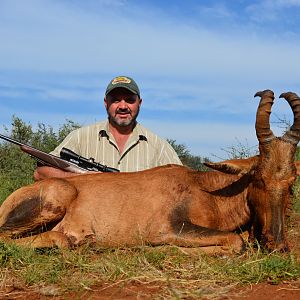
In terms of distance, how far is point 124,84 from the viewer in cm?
842

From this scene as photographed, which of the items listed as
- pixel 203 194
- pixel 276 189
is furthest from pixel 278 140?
pixel 203 194

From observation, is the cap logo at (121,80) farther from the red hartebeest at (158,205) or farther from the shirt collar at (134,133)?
the red hartebeest at (158,205)

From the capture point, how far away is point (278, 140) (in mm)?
5859

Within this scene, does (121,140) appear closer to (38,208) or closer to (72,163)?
(72,163)

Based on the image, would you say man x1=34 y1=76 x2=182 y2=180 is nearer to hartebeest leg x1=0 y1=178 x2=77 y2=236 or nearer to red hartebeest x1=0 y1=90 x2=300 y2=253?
red hartebeest x1=0 y1=90 x2=300 y2=253

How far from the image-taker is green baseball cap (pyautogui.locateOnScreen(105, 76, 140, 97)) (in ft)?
27.7

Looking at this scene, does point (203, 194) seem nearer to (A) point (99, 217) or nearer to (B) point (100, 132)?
(A) point (99, 217)

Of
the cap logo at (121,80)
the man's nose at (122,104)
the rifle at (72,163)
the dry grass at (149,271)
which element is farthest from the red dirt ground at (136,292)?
the cap logo at (121,80)

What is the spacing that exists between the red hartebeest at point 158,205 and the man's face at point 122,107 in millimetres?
1828

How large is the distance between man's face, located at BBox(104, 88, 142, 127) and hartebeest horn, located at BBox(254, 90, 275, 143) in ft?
9.73

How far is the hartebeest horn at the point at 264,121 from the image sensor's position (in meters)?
5.87

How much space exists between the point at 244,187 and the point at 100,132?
2882mm

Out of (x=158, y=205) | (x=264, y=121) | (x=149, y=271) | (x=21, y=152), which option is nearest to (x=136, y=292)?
(x=149, y=271)

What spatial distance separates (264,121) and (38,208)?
8.85 ft
